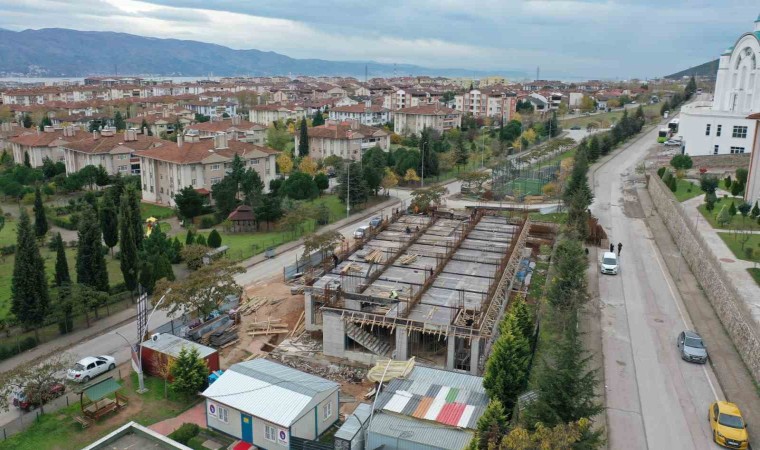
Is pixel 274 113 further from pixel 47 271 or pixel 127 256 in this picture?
pixel 127 256

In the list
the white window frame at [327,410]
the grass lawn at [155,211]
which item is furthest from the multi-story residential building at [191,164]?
the white window frame at [327,410]

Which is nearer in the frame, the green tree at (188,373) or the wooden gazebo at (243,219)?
the green tree at (188,373)

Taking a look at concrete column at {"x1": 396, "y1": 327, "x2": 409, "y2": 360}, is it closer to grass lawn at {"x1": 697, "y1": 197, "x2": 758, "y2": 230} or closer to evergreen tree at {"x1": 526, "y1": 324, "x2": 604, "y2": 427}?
evergreen tree at {"x1": 526, "y1": 324, "x2": 604, "y2": 427}

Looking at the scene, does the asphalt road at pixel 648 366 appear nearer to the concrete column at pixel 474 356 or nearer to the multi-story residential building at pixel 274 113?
the concrete column at pixel 474 356

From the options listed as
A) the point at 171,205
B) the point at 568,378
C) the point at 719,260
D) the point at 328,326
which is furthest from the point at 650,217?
the point at 171,205

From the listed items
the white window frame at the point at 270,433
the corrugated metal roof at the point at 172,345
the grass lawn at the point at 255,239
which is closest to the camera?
the white window frame at the point at 270,433

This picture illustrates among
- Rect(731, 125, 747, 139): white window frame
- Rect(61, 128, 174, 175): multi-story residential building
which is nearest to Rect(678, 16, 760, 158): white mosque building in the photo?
Rect(731, 125, 747, 139): white window frame

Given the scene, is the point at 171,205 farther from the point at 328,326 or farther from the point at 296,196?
the point at 328,326
